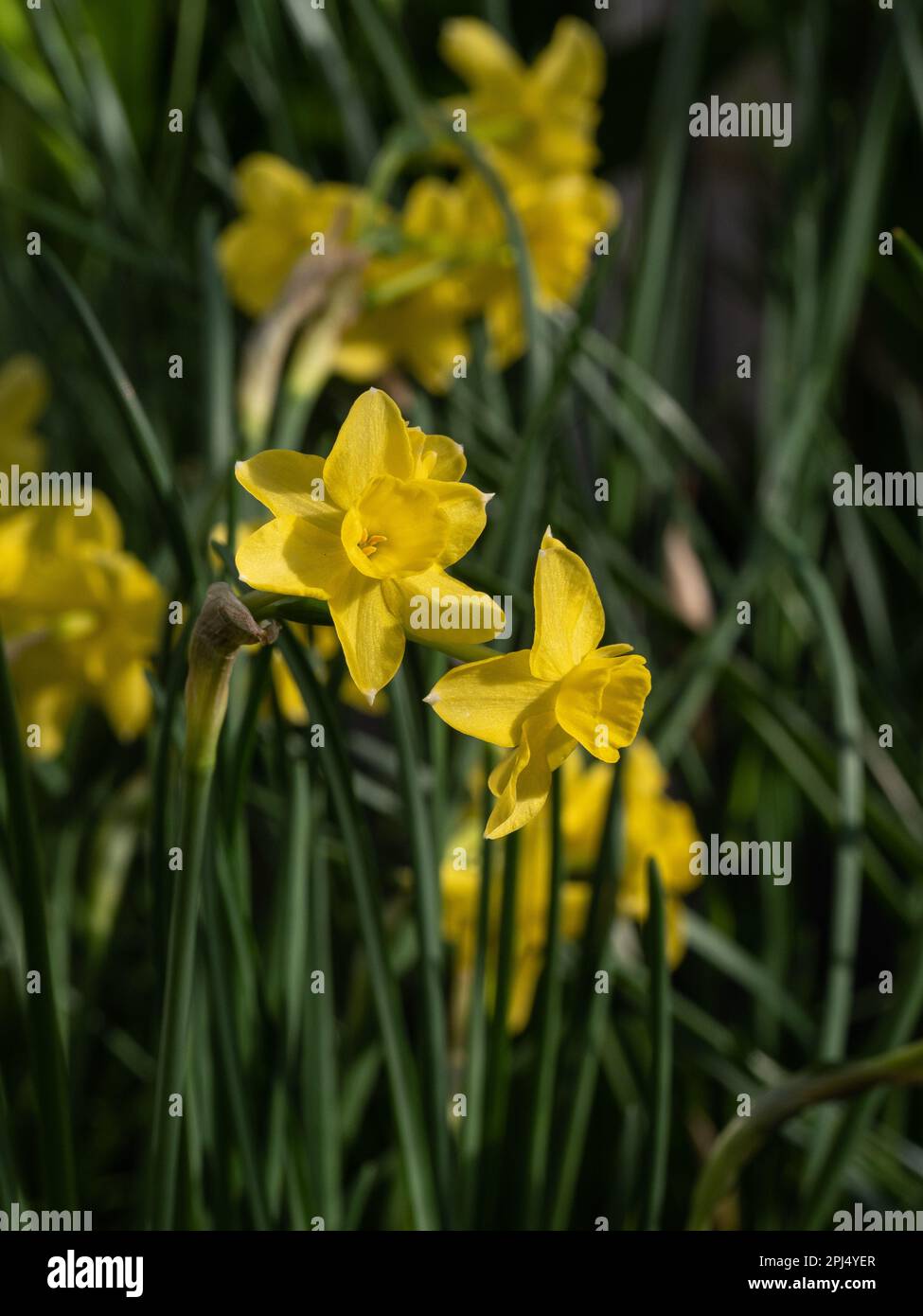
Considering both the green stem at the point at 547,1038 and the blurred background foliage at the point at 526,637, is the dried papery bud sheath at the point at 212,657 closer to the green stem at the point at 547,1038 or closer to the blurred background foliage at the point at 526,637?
the blurred background foliage at the point at 526,637

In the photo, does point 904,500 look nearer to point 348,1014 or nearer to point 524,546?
point 524,546

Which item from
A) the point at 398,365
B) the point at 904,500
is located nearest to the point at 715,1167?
the point at 398,365

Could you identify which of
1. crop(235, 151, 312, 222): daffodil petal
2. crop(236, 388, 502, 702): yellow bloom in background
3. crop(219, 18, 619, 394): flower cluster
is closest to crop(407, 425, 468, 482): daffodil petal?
crop(236, 388, 502, 702): yellow bloom in background

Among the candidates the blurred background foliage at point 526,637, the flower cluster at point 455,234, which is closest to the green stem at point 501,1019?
the blurred background foliage at point 526,637

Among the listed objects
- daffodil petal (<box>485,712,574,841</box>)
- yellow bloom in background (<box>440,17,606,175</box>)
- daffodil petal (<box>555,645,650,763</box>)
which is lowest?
daffodil petal (<box>485,712,574,841</box>)

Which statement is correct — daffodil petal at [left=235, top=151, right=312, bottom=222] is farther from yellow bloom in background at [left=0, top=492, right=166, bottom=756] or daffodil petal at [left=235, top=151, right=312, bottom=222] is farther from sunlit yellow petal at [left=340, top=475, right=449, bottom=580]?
sunlit yellow petal at [left=340, top=475, right=449, bottom=580]

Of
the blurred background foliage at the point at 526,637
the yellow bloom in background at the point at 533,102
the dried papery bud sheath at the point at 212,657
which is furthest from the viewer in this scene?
the yellow bloom in background at the point at 533,102
